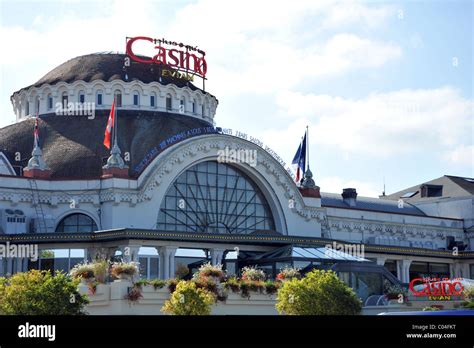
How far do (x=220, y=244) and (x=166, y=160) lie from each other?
8592 mm

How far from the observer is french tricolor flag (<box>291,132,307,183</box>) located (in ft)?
270

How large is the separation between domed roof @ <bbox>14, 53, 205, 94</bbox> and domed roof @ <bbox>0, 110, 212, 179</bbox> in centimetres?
395

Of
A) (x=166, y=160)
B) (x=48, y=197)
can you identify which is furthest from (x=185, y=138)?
(x=48, y=197)

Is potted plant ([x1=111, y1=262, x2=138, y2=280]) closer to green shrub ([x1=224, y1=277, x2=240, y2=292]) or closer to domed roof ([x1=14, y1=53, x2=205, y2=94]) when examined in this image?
green shrub ([x1=224, y1=277, x2=240, y2=292])

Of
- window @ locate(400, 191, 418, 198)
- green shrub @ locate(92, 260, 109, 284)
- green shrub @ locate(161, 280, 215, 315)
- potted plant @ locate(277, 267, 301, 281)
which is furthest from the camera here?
window @ locate(400, 191, 418, 198)

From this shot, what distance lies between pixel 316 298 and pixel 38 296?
1570 cm

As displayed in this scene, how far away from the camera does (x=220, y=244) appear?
233ft

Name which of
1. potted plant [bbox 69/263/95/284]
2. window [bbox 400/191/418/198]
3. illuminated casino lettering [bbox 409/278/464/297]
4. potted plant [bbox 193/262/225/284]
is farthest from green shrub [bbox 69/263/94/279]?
window [bbox 400/191/418/198]

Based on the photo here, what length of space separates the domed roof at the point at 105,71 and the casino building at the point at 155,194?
0.52 feet

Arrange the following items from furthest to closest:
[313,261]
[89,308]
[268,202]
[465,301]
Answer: [268,202], [313,261], [465,301], [89,308]

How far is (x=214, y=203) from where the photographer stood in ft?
254

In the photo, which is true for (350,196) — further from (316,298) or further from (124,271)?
(124,271)

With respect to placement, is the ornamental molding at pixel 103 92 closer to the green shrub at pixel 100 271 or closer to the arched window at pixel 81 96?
the arched window at pixel 81 96
